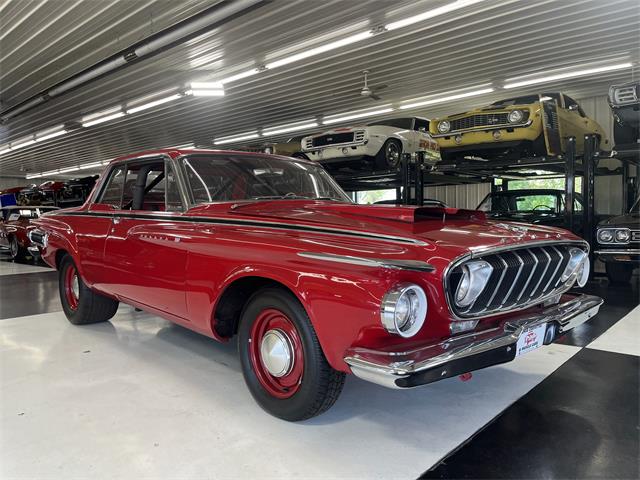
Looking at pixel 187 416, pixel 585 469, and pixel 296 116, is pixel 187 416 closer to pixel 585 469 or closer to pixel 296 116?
pixel 585 469

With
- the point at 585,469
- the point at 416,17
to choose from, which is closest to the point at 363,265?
the point at 585,469

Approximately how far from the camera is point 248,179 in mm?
3299

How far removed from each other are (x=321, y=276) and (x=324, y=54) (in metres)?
7.68

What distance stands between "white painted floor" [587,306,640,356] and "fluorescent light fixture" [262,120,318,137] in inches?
459

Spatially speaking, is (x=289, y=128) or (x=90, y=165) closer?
(x=289, y=128)

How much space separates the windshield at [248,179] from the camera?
10.3 feet

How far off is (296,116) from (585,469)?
13.1m

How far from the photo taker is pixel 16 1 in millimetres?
6832

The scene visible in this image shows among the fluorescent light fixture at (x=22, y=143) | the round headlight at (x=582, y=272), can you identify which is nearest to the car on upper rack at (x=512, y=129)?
the round headlight at (x=582, y=272)

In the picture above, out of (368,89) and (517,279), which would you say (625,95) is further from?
(368,89)

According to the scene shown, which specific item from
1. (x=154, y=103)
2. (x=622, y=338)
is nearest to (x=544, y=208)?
(x=622, y=338)

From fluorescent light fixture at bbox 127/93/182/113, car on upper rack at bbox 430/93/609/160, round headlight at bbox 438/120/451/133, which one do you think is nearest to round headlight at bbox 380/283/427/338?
car on upper rack at bbox 430/93/609/160

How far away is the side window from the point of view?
3.96 m

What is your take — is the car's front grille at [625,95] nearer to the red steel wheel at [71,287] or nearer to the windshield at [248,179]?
the windshield at [248,179]
